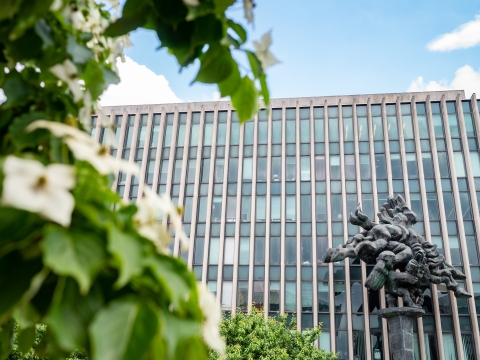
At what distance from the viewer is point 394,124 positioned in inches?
1438

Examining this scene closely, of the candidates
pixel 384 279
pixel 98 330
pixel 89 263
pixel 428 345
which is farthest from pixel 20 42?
pixel 428 345

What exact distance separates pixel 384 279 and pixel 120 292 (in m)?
23.7

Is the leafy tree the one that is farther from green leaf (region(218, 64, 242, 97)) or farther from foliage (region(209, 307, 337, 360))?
foliage (region(209, 307, 337, 360))

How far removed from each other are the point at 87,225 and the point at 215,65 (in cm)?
76

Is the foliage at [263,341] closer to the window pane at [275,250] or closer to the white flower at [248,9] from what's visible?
the window pane at [275,250]

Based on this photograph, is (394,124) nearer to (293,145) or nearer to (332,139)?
(332,139)

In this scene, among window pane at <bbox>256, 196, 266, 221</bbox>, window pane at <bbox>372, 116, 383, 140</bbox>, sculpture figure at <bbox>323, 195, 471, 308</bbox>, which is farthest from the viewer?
window pane at <bbox>372, 116, 383, 140</bbox>

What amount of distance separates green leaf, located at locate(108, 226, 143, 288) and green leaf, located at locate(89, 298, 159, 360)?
0.05m

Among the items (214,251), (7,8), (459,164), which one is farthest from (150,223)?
(459,164)

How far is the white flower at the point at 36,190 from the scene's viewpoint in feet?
3.14

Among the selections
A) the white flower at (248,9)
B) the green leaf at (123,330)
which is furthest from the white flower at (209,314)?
the white flower at (248,9)

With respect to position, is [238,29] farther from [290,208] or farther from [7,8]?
[290,208]

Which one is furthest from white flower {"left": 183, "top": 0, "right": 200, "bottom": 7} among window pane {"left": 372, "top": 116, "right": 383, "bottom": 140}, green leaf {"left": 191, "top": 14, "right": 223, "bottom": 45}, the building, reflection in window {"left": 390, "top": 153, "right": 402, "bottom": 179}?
window pane {"left": 372, "top": 116, "right": 383, "bottom": 140}

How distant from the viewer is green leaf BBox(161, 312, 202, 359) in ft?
3.34
